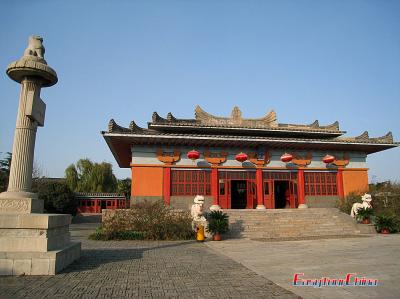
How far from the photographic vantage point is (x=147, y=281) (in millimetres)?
5461

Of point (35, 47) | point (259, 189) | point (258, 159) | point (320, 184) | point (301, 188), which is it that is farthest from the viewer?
point (320, 184)

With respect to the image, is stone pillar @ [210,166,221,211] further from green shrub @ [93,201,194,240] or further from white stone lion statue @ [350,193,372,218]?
white stone lion statue @ [350,193,372,218]

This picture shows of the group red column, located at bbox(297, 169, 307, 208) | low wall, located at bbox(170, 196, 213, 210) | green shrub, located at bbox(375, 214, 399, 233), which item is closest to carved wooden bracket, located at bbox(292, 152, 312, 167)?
red column, located at bbox(297, 169, 307, 208)

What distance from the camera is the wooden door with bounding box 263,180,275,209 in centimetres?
1894

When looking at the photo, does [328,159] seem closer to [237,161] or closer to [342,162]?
[342,162]

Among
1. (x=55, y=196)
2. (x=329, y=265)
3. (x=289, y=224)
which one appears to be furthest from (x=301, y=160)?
(x=55, y=196)

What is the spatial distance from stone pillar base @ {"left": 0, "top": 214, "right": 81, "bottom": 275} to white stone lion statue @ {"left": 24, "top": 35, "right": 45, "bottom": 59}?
3.67 metres

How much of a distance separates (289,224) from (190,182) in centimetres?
585

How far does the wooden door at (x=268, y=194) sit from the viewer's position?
746 inches

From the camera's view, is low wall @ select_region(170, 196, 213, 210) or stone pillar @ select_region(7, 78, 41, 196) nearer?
stone pillar @ select_region(7, 78, 41, 196)

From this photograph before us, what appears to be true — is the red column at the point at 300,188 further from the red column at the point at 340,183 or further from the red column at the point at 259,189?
the red column at the point at 340,183

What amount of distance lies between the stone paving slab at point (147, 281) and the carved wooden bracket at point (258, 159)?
11.6 m

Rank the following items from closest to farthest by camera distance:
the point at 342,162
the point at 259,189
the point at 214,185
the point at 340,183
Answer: the point at 214,185, the point at 259,189, the point at 340,183, the point at 342,162

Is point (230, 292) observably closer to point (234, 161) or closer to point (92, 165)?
point (234, 161)
